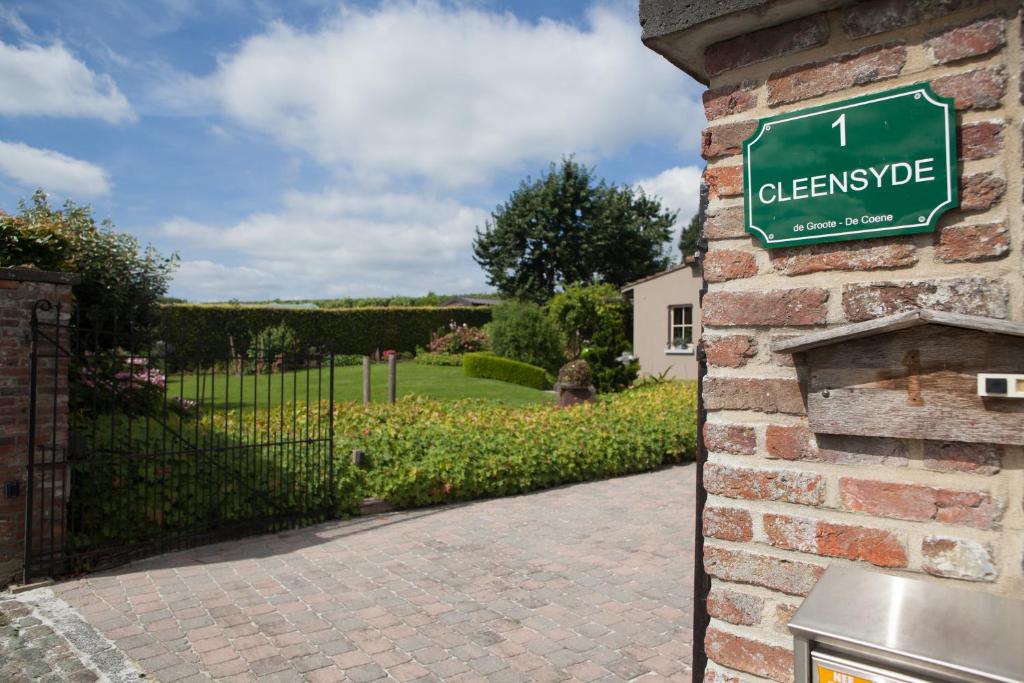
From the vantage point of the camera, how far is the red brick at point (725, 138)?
1860 mm

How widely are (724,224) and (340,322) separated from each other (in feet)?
80.9

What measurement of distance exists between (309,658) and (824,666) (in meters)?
3.20

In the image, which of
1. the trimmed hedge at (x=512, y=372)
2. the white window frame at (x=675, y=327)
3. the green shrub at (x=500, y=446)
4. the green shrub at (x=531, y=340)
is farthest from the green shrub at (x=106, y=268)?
the white window frame at (x=675, y=327)

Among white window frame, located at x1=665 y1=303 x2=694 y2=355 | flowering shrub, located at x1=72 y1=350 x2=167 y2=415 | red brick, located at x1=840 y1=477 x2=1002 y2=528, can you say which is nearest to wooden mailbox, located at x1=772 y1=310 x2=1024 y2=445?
red brick, located at x1=840 y1=477 x2=1002 y2=528

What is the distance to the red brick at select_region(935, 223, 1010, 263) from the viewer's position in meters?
1.52

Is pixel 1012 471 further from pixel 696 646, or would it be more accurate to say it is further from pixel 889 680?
pixel 696 646

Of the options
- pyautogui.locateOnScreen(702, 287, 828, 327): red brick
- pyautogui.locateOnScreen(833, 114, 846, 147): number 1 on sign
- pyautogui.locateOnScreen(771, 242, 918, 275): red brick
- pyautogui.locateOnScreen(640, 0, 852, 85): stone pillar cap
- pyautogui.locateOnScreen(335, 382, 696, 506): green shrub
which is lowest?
pyautogui.locateOnScreen(335, 382, 696, 506): green shrub

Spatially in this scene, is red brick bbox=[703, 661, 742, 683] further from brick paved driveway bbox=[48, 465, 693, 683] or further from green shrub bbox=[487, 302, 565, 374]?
green shrub bbox=[487, 302, 565, 374]

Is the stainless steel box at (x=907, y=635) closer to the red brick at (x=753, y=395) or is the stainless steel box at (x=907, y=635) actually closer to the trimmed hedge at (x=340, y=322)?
the red brick at (x=753, y=395)

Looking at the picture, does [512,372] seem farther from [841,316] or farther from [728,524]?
[841,316]

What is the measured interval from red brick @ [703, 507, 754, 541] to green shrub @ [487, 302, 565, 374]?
18.2 m

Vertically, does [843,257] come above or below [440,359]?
above

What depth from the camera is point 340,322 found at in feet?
84.0

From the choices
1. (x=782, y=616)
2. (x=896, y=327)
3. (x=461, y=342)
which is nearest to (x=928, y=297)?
(x=896, y=327)
